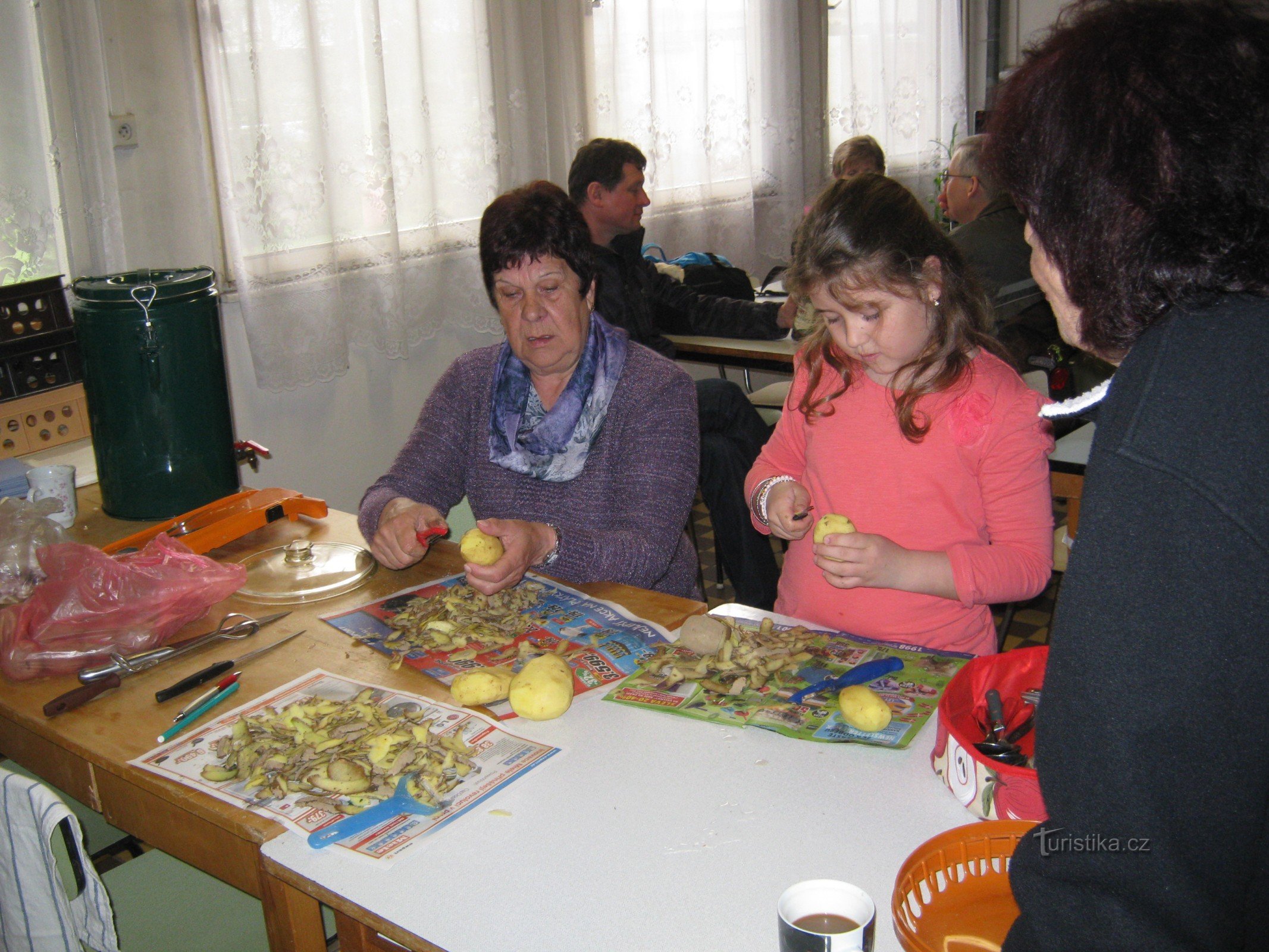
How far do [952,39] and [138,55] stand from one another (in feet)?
14.8

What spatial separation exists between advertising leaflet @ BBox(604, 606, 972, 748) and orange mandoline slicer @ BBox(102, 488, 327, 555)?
0.86 metres

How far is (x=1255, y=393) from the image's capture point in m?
0.60

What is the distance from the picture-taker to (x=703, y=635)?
1356 mm

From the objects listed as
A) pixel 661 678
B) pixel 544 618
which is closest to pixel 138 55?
pixel 544 618

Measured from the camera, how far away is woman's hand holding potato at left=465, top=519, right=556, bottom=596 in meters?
1.54

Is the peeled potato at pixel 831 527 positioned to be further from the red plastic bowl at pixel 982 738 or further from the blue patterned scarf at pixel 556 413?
the blue patterned scarf at pixel 556 413

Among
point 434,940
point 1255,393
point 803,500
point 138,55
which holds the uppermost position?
point 138,55

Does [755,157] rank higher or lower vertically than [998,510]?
higher

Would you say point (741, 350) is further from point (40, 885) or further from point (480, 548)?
Result: point (40, 885)

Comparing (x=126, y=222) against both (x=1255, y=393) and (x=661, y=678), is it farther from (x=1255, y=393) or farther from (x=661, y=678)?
(x=1255, y=393)

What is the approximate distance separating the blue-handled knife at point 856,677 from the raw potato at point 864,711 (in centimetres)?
6

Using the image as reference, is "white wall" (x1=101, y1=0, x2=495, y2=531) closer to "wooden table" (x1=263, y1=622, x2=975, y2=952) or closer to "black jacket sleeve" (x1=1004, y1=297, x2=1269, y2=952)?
"wooden table" (x1=263, y1=622, x2=975, y2=952)

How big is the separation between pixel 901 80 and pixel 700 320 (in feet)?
8.99

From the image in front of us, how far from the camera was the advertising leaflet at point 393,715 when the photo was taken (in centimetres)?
105
